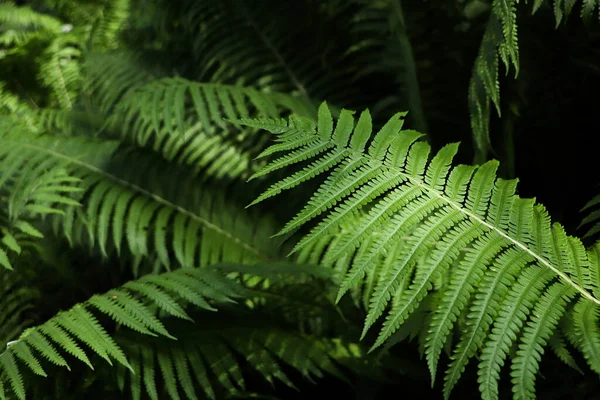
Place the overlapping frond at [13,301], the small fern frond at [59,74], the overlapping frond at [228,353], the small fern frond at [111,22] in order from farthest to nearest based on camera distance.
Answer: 1. the small fern frond at [111,22]
2. the small fern frond at [59,74]
3. the overlapping frond at [13,301]
4. the overlapping frond at [228,353]

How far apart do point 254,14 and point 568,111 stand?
41.6 inches

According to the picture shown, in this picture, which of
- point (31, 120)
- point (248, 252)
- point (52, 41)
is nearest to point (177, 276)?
point (248, 252)

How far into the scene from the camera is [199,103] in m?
1.48

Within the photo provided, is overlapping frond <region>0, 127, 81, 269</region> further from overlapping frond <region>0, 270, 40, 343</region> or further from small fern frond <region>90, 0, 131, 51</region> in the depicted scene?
small fern frond <region>90, 0, 131, 51</region>

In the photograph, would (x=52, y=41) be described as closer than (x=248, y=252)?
No

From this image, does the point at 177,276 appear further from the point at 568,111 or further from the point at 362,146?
the point at 568,111

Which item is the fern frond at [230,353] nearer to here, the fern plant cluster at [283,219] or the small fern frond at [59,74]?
the fern plant cluster at [283,219]

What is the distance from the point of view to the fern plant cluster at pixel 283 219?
34.6 inches

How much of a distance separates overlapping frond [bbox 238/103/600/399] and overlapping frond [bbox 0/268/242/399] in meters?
0.35

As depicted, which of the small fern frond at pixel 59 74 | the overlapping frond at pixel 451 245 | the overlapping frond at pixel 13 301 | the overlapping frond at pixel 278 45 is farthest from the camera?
the small fern frond at pixel 59 74

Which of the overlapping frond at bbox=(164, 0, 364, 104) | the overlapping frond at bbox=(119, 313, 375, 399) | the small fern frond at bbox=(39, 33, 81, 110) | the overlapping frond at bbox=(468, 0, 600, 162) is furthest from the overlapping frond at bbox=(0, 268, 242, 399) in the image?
the small fern frond at bbox=(39, 33, 81, 110)

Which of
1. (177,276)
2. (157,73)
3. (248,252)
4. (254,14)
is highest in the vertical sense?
(254,14)

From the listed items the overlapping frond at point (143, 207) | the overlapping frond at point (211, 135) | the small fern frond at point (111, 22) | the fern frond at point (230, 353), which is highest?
the small fern frond at point (111, 22)

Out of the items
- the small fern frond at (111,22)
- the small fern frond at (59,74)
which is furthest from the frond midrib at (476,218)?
the small fern frond at (111,22)
